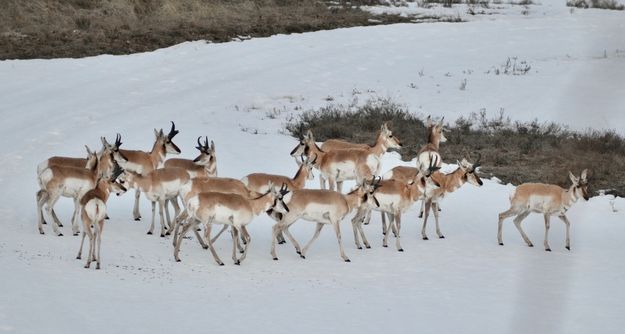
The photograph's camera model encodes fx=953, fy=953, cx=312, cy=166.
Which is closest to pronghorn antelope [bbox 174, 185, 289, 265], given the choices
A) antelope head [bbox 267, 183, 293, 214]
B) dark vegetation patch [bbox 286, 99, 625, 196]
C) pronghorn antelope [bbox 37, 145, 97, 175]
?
antelope head [bbox 267, 183, 293, 214]

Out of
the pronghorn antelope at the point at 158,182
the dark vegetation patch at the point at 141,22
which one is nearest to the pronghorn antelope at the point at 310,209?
the pronghorn antelope at the point at 158,182

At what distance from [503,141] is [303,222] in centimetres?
872

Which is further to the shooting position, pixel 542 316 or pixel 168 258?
pixel 168 258

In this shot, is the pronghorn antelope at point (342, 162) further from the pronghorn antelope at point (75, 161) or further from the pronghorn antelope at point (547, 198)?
the pronghorn antelope at point (75, 161)

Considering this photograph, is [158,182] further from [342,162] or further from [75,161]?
[342,162]

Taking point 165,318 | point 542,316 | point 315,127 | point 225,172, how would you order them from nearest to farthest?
1. point 165,318
2. point 542,316
3. point 225,172
4. point 315,127

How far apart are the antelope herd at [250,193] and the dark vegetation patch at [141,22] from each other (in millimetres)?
16627

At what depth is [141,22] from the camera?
40.1 meters

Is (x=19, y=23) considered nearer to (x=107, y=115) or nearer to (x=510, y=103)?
(x=107, y=115)

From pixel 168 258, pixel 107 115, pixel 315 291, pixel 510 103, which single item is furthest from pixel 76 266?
pixel 510 103

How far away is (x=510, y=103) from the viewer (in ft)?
101

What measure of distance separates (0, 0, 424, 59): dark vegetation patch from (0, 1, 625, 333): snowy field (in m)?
1.44

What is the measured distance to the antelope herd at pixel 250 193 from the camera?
636 inches

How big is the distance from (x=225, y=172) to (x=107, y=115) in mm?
6856
